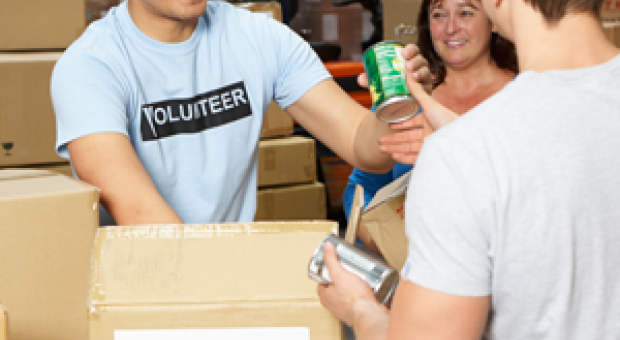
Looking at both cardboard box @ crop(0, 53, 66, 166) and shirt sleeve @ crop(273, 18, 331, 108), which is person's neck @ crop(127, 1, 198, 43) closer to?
shirt sleeve @ crop(273, 18, 331, 108)

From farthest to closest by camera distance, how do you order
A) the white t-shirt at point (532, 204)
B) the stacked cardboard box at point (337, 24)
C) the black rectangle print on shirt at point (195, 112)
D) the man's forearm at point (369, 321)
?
the stacked cardboard box at point (337, 24) → the black rectangle print on shirt at point (195, 112) → the man's forearm at point (369, 321) → the white t-shirt at point (532, 204)

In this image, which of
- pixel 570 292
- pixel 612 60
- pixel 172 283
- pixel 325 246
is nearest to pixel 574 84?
pixel 612 60

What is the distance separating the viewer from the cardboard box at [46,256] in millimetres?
936

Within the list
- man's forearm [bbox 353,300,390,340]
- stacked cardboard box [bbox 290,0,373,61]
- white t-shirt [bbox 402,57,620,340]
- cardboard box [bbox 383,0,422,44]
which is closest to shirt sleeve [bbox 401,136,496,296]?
white t-shirt [bbox 402,57,620,340]

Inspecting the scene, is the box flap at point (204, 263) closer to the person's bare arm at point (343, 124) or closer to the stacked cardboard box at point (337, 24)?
the person's bare arm at point (343, 124)

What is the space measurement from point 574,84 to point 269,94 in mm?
902

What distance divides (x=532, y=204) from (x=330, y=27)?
361 cm

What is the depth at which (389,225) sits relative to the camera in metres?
1.13

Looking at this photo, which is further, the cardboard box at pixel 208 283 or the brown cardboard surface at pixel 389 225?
the brown cardboard surface at pixel 389 225

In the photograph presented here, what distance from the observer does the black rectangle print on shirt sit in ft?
4.34

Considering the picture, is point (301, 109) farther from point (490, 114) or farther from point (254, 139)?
point (490, 114)

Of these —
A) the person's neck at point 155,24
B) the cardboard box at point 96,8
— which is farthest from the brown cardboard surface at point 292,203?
the person's neck at point 155,24

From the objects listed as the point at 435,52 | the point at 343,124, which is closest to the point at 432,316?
the point at 343,124

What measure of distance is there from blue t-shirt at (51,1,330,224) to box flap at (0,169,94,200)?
0.12 m
